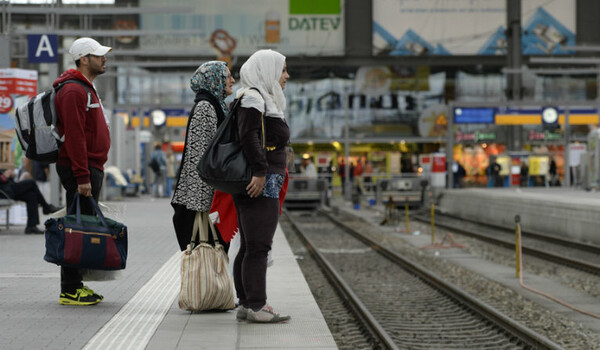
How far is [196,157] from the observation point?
7.02 meters

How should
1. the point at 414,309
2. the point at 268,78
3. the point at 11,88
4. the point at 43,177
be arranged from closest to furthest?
the point at 268,78 < the point at 414,309 < the point at 11,88 < the point at 43,177

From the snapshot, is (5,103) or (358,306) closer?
(358,306)

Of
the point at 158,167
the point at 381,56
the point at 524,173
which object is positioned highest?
the point at 381,56

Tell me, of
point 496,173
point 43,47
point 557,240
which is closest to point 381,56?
point 496,173

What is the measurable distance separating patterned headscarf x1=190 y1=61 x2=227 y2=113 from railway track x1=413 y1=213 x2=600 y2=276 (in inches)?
332

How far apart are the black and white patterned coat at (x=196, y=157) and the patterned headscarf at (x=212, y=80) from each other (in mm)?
120

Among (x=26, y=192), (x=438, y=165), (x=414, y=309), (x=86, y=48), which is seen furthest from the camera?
(x=438, y=165)

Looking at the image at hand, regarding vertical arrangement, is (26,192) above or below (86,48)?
below

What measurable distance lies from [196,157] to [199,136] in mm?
148

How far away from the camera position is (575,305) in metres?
11.0

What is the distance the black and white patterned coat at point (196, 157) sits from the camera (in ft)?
23.0

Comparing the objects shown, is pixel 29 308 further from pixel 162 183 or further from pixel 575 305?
pixel 162 183

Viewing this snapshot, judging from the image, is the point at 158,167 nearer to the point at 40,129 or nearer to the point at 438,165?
the point at 438,165

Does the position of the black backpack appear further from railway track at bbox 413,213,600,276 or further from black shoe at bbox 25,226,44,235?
railway track at bbox 413,213,600,276
